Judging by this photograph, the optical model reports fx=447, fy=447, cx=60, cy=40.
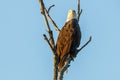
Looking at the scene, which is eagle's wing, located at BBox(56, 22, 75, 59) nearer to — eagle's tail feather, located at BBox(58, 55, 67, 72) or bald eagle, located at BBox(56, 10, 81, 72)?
bald eagle, located at BBox(56, 10, 81, 72)

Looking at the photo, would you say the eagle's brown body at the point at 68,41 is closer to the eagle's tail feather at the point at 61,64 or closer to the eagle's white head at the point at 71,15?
the eagle's tail feather at the point at 61,64

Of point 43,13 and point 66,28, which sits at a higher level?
point 66,28

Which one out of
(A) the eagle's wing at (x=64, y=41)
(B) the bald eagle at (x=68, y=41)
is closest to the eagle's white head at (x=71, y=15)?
(B) the bald eagle at (x=68, y=41)

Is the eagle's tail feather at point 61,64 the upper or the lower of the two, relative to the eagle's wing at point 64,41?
lower

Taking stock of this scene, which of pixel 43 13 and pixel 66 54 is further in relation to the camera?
pixel 66 54

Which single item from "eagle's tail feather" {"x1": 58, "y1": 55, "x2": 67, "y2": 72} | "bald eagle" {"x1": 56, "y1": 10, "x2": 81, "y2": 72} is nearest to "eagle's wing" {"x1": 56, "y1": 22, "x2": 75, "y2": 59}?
"bald eagle" {"x1": 56, "y1": 10, "x2": 81, "y2": 72}

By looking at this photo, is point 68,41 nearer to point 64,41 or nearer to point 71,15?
point 64,41

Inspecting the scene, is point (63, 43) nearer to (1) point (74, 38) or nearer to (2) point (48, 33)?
(1) point (74, 38)

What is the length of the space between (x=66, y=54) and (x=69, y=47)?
25 cm

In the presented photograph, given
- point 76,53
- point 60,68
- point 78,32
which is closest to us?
point 60,68

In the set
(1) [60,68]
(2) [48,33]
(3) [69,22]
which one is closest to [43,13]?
(2) [48,33]

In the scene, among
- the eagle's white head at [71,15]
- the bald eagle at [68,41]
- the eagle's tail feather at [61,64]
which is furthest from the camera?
the eagle's white head at [71,15]

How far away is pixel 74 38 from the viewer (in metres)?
9.70

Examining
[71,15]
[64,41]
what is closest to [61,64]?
[64,41]
